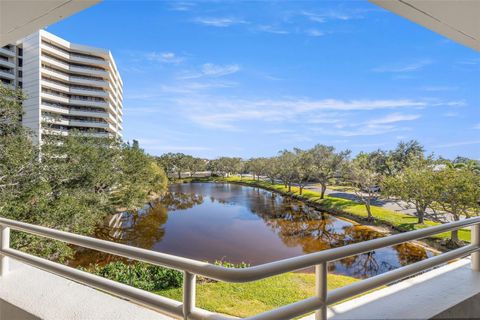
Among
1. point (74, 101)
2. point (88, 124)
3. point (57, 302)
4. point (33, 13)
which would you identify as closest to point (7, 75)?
point (74, 101)

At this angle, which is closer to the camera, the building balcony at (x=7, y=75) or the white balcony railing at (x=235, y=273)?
the white balcony railing at (x=235, y=273)

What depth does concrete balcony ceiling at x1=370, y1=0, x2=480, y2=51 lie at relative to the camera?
45.8 inches

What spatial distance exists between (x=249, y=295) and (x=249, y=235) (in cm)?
908

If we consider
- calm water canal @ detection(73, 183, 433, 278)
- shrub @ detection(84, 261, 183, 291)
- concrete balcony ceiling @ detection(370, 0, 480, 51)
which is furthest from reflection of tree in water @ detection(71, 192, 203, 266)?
concrete balcony ceiling @ detection(370, 0, 480, 51)

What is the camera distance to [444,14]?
1251mm

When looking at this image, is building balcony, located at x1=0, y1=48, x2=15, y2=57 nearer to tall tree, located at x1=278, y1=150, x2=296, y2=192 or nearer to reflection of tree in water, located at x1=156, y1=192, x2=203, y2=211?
reflection of tree in water, located at x1=156, y1=192, x2=203, y2=211

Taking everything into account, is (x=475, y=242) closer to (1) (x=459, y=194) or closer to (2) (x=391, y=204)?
(1) (x=459, y=194)

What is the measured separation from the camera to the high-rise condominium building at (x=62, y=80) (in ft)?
94.1

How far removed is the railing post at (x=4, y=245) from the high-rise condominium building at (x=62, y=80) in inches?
1106

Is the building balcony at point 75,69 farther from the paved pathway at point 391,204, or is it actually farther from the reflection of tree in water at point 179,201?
the paved pathway at point 391,204

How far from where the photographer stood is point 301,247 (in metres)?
12.9

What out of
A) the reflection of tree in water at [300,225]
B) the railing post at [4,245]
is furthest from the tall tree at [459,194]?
the railing post at [4,245]

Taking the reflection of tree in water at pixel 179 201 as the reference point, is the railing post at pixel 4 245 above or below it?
above

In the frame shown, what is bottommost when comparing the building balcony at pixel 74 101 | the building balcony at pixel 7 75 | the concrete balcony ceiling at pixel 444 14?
the concrete balcony ceiling at pixel 444 14
